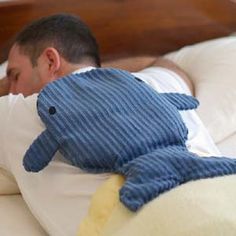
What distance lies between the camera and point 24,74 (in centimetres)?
134

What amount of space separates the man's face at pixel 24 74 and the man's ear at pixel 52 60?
2 centimetres

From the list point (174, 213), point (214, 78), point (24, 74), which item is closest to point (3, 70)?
point (24, 74)

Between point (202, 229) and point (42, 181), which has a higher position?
point (202, 229)

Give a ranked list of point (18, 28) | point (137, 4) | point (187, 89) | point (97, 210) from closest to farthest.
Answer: point (97, 210) < point (187, 89) < point (18, 28) < point (137, 4)

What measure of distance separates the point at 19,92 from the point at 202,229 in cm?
63

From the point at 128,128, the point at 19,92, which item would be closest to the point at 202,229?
the point at 128,128

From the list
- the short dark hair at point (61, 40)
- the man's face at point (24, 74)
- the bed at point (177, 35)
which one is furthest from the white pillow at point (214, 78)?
the man's face at point (24, 74)

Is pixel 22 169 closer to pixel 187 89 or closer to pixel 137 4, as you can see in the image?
pixel 187 89

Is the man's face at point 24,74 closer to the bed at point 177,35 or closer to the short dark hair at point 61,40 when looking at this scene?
the short dark hair at point 61,40

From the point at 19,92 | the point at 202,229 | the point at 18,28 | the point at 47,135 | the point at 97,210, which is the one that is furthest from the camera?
the point at 18,28

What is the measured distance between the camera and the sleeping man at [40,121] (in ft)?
3.59

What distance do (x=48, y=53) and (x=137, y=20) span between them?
0.62 m

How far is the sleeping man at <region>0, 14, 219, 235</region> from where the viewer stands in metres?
1.09

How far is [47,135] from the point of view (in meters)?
1.11
